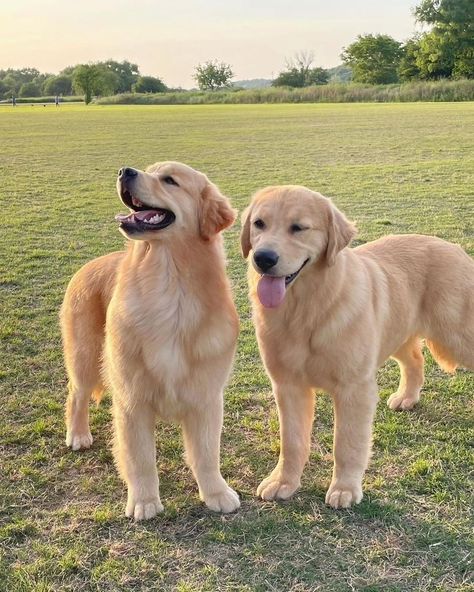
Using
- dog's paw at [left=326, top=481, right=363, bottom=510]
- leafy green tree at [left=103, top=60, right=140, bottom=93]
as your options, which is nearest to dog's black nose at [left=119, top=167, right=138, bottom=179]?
dog's paw at [left=326, top=481, right=363, bottom=510]

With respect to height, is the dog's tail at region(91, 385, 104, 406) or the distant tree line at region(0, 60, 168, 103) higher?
the distant tree line at region(0, 60, 168, 103)

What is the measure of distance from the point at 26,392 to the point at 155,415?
5.02 feet

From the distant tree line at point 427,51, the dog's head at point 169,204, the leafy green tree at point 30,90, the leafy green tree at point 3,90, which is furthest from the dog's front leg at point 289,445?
the leafy green tree at point 3,90

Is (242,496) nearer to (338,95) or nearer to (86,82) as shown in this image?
(338,95)

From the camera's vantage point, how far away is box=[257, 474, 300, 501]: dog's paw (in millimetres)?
2992

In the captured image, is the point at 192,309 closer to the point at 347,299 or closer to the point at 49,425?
the point at 347,299

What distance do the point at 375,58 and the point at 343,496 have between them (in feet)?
270

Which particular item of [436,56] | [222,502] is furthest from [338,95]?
[222,502]

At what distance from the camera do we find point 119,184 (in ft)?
9.18

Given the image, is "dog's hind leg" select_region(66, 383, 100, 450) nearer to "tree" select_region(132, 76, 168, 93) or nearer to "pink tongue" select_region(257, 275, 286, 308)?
"pink tongue" select_region(257, 275, 286, 308)

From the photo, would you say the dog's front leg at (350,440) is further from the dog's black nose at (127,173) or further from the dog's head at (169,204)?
the dog's black nose at (127,173)

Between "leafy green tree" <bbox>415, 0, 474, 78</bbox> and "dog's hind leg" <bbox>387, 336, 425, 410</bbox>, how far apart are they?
217 feet

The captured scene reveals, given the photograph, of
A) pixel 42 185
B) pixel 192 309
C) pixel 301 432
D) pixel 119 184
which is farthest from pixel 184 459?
pixel 42 185

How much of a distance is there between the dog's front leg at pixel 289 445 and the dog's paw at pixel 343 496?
0.65ft
